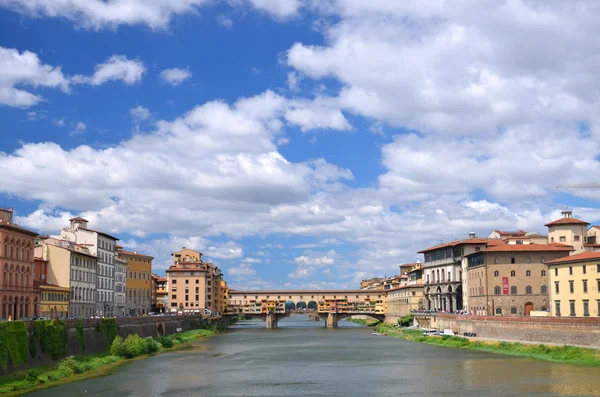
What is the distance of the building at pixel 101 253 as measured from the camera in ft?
325

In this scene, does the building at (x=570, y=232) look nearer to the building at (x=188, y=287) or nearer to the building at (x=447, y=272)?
the building at (x=447, y=272)

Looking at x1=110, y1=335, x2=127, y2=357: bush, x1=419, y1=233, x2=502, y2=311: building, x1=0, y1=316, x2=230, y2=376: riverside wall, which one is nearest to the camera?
x1=0, y1=316, x2=230, y2=376: riverside wall

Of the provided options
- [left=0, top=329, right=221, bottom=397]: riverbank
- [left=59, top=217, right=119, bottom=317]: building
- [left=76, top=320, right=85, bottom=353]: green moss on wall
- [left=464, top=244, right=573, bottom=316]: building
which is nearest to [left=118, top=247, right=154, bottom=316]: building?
[left=59, top=217, right=119, bottom=317]: building

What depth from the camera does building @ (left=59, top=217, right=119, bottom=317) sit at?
99.0m

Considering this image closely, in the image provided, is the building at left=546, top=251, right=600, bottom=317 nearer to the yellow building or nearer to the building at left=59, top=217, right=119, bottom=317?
the yellow building

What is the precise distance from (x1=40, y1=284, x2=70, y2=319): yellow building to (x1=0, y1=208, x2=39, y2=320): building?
8.30 ft

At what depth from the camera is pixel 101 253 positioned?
336 ft

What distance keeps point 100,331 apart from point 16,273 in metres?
9.91

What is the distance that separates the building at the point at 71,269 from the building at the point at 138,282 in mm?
23368

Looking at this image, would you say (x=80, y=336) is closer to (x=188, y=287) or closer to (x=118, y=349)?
(x=118, y=349)

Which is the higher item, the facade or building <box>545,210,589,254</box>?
building <box>545,210,589,254</box>

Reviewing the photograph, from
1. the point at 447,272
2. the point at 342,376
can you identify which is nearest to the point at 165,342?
the point at 342,376

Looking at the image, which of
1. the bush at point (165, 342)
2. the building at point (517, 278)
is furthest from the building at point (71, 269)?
the building at point (517, 278)

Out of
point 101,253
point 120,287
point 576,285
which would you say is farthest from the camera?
point 120,287
